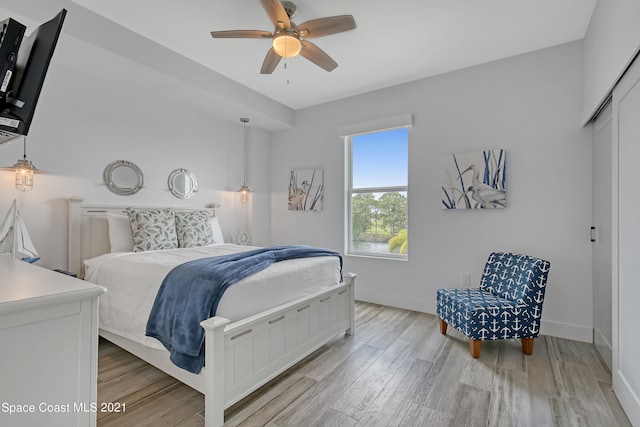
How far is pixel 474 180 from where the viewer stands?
322 centimetres

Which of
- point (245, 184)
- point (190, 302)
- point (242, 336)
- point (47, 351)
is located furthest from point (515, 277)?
point (245, 184)

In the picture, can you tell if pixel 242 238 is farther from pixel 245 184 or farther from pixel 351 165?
pixel 351 165

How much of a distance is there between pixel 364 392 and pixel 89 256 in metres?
2.77

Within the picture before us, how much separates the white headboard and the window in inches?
110

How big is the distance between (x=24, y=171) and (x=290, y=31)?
2.44 meters

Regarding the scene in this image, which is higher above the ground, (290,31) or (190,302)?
(290,31)

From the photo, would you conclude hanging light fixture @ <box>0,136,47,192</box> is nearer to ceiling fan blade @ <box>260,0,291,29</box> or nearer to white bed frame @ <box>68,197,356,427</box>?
white bed frame @ <box>68,197,356,427</box>

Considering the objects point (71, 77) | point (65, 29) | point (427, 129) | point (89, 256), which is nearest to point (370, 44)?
point (427, 129)

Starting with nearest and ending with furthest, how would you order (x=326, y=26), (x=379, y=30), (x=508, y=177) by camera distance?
(x=326, y=26) → (x=379, y=30) → (x=508, y=177)

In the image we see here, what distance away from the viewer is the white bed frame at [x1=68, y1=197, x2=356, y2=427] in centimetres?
163

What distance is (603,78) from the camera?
2.15 meters

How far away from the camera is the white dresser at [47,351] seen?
0.88 m

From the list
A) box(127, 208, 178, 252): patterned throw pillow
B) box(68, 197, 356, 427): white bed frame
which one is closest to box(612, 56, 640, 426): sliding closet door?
box(68, 197, 356, 427): white bed frame

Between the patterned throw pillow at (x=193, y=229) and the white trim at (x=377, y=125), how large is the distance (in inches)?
82.2
